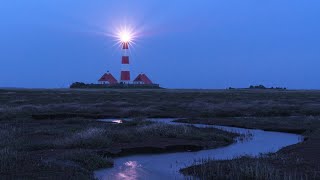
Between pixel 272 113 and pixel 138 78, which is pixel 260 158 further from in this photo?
pixel 138 78

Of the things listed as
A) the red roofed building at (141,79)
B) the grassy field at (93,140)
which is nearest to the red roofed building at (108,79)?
the red roofed building at (141,79)

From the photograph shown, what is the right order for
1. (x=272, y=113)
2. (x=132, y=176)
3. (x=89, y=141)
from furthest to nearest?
(x=272, y=113) → (x=89, y=141) → (x=132, y=176)

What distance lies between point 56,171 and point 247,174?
5.96 metres

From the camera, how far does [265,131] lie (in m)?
31.8

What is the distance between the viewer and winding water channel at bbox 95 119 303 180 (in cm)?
1648

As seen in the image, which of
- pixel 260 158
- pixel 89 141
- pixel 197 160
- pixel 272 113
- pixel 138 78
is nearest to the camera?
pixel 260 158

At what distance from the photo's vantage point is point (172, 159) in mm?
19922

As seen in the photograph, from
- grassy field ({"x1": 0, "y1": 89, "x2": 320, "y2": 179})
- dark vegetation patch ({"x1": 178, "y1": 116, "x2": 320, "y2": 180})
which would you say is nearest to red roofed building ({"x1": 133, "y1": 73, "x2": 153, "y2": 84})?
grassy field ({"x1": 0, "y1": 89, "x2": 320, "y2": 179})

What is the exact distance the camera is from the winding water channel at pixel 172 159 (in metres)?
16.5

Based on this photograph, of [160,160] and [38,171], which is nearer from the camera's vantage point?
[38,171]

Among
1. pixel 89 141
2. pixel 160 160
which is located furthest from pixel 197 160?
pixel 89 141

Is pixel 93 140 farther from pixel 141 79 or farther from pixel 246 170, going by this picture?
pixel 141 79

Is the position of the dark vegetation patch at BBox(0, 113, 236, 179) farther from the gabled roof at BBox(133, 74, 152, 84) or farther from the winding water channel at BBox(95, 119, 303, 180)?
the gabled roof at BBox(133, 74, 152, 84)

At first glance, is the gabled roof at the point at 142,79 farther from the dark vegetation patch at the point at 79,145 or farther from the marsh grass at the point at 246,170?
the marsh grass at the point at 246,170
